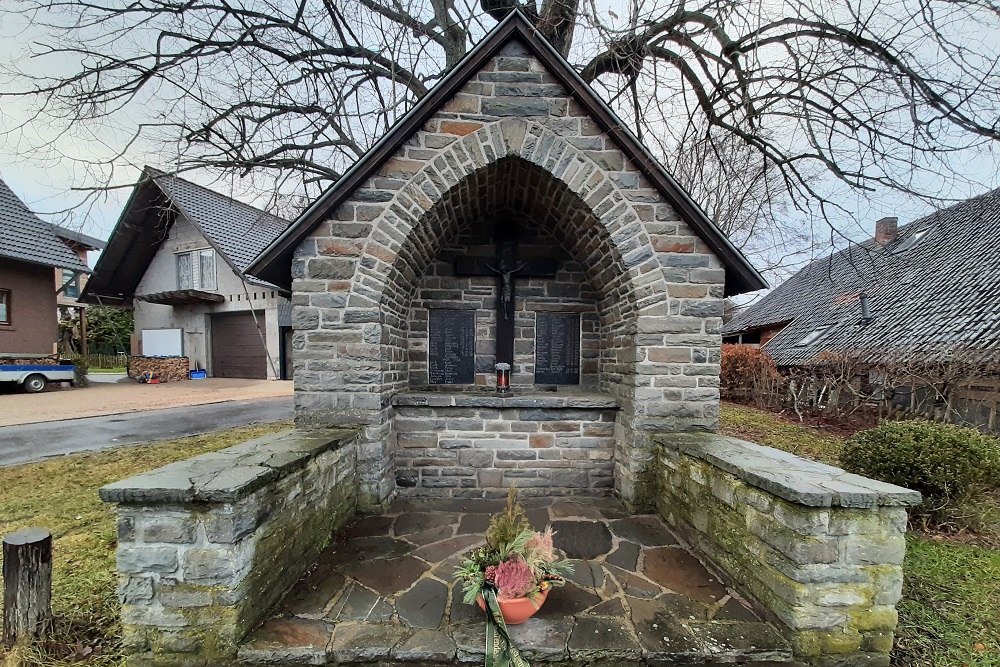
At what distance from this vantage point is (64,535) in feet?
11.6

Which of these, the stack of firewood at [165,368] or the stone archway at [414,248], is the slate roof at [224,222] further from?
the stone archway at [414,248]

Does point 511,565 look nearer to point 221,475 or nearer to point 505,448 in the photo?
point 221,475

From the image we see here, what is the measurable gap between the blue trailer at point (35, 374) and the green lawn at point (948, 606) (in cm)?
1954

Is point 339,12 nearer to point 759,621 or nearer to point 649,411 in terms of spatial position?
point 649,411

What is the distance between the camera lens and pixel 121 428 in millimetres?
7570

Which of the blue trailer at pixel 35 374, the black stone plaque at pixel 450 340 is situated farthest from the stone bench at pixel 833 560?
the blue trailer at pixel 35 374

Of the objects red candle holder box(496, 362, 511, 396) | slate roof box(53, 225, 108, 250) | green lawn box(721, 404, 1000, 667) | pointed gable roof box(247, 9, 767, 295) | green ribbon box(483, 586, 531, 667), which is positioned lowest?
green lawn box(721, 404, 1000, 667)

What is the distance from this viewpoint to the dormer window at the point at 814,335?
12104 millimetres

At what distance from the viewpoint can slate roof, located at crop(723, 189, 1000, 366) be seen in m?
7.75

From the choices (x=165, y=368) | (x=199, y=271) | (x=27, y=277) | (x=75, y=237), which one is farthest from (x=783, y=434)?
(x=75, y=237)

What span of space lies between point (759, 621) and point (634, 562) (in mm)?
889

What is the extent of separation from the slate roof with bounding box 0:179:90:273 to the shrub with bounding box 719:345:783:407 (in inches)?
839

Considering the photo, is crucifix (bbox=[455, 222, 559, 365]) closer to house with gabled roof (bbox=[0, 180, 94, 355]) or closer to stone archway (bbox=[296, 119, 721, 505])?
stone archway (bbox=[296, 119, 721, 505])

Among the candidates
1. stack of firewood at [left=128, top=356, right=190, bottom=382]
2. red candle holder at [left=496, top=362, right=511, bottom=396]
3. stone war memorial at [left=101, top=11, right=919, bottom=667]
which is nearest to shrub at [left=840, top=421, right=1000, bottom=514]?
stone war memorial at [left=101, top=11, right=919, bottom=667]
